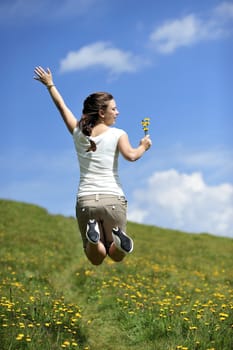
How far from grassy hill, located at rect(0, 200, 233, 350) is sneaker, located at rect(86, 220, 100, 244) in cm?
151

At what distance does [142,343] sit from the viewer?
8305mm

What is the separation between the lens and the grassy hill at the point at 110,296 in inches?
308

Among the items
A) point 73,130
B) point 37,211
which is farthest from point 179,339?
point 37,211

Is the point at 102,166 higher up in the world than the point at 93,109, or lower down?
lower down

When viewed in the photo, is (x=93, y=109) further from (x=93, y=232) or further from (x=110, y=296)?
(x=110, y=296)

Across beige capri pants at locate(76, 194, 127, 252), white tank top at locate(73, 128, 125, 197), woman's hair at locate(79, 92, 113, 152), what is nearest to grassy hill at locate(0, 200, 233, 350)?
beige capri pants at locate(76, 194, 127, 252)

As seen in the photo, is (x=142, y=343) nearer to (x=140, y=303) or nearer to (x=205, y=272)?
(x=140, y=303)

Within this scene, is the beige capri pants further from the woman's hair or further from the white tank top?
the woman's hair

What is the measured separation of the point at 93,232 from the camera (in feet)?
22.9

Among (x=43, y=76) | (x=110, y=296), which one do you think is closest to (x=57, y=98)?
(x=43, y=76)

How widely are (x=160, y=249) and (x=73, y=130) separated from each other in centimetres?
1770

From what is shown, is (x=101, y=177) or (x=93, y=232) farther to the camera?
(x=101, y=177)

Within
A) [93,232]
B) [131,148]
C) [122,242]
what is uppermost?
[131,148]

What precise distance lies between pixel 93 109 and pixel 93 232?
1.74 meters
